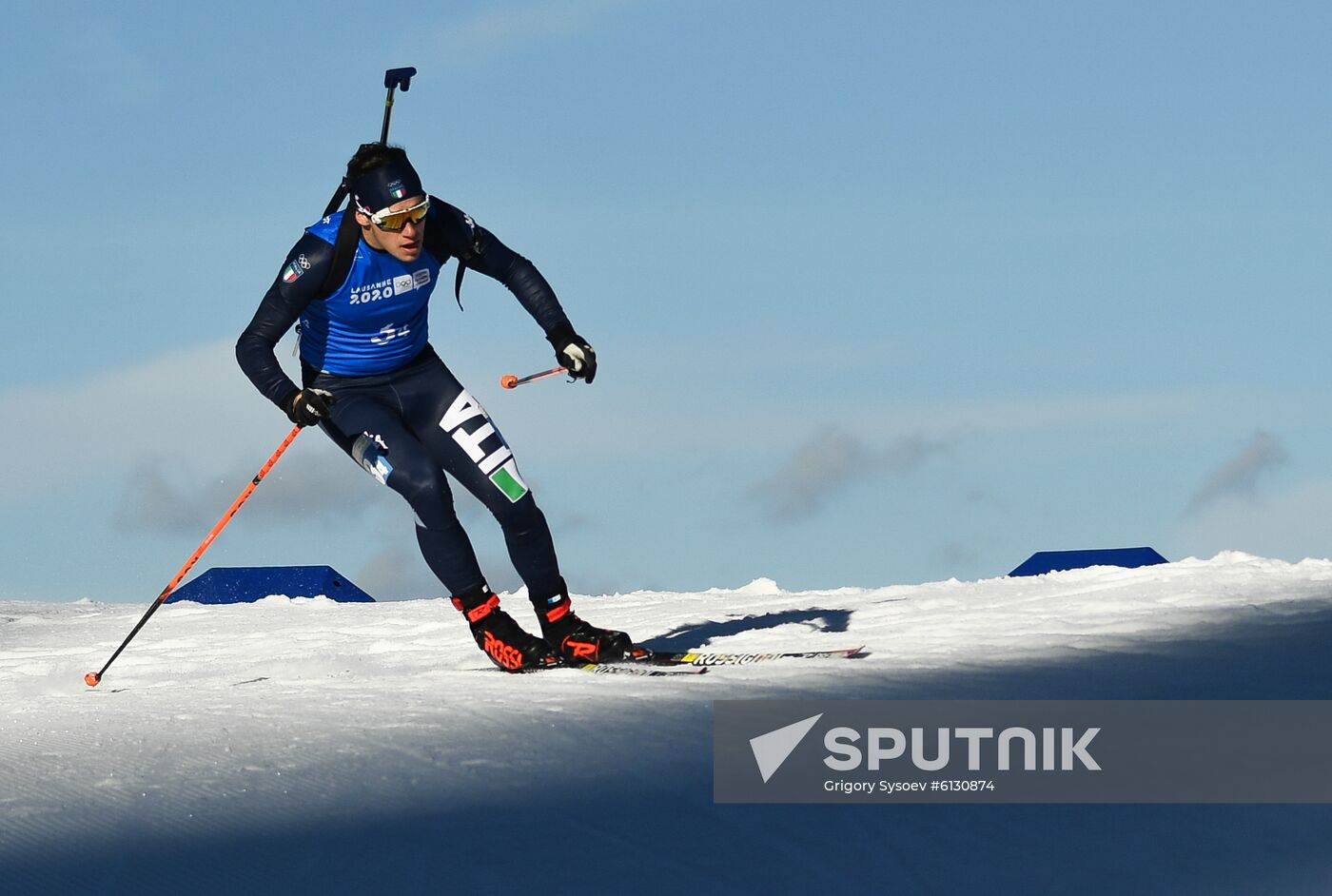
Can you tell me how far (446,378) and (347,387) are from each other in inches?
15.7

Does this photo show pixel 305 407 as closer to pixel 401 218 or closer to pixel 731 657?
pixel 401 218

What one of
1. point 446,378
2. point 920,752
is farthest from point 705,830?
point 446,378

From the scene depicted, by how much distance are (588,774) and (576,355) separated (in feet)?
9.24

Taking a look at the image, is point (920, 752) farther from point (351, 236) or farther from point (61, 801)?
point (351, 236)

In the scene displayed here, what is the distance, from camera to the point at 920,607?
8109mm

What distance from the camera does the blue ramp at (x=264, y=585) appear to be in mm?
12016

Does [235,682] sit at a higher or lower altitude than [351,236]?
lower

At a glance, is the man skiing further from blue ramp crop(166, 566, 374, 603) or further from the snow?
blue ramp crop(166, 566, 374, 603)

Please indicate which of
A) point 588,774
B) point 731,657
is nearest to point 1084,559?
point 731,657

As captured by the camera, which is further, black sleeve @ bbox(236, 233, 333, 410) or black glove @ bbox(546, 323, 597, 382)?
black glove @ bbox(546, 323, 597, 382)

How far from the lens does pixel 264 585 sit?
1227cm

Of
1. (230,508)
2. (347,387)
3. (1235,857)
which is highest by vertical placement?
(347,387)

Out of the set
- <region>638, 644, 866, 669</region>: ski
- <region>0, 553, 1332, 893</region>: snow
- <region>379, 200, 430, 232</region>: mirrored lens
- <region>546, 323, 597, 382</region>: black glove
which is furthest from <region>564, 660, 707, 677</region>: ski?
<region>379, 200, 430, 232</region>: mirrored lens

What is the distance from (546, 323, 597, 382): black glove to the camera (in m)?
6.39
